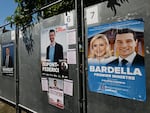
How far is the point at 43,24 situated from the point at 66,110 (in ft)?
5.83

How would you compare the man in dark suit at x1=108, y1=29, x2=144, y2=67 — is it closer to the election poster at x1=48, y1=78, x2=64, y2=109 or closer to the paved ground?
the election poster at x1=48, y1=78, x2=64, y2=109

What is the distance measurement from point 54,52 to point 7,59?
2914 millimetres

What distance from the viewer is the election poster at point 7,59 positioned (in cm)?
834

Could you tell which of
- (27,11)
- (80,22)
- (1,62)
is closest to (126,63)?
(80,22)

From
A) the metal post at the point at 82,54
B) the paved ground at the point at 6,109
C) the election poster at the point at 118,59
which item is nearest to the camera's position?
the election poster at the point at 118,59

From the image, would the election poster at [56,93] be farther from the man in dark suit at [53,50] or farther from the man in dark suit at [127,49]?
the man in dark suit at [127,49]

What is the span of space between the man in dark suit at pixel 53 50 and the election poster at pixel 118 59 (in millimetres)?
1008

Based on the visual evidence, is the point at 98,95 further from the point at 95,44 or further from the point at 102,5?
the point at 102,5

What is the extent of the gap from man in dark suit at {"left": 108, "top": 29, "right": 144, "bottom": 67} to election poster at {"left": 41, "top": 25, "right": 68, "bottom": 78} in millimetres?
1453

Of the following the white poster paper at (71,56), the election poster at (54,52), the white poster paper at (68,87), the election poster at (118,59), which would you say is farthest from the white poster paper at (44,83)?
the election poster at (118,59)

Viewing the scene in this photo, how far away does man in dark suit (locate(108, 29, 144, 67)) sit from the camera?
13.6 ft

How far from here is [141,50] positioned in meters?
4.06

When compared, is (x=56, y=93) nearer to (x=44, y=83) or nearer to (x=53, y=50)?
(x=44, y=83)

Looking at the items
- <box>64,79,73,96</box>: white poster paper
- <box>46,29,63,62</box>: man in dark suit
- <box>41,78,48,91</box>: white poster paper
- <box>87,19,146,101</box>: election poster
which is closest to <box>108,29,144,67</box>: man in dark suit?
<box>87,19,146,101</box>: election poster
